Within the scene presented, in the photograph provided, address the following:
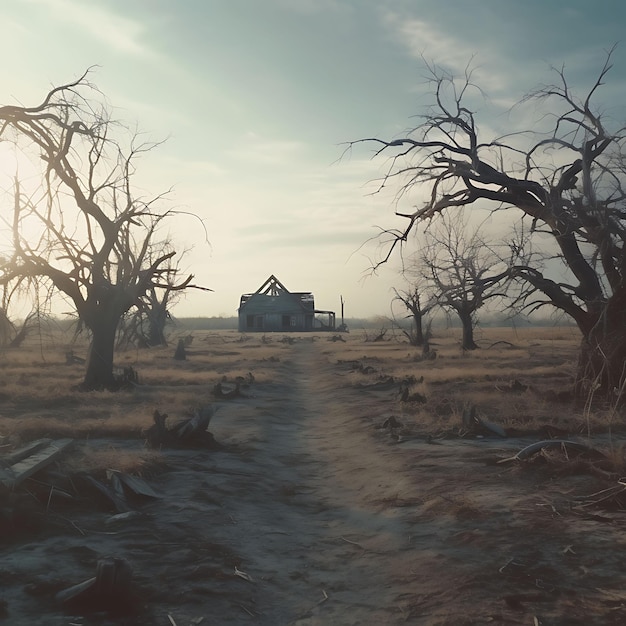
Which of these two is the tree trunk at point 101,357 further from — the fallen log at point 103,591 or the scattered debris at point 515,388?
the fallen log at point 103,591

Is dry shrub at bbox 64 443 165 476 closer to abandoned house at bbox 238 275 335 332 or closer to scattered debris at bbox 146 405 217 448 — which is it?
scattered debris at bbox 146 405 217 448

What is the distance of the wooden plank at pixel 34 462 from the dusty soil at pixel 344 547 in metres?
0.46

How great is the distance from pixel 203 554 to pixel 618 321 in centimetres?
1136

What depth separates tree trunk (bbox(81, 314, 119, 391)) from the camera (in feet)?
64.2

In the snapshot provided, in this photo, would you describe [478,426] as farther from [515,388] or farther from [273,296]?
[273,296]

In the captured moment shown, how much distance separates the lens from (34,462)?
7.61m

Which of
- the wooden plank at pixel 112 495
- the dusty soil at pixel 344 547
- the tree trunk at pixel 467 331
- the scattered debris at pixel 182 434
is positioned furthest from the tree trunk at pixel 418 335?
the wooden plank at pixel 112 495

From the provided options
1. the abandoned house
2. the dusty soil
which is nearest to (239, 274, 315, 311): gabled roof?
the abandoned house

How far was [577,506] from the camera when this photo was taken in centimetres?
696

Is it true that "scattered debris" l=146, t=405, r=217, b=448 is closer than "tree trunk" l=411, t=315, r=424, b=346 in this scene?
Yes

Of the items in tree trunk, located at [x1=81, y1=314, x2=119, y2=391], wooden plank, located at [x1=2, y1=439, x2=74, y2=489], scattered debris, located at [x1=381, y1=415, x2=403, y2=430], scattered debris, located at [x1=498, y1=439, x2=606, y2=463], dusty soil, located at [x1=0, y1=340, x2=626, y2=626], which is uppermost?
tree trunk, located at [x1=81, y1=314, x2=119, y2=391]

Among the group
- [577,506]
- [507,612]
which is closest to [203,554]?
[507,612]

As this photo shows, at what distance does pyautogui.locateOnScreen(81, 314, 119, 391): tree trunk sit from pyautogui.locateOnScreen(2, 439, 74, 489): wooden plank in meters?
10.4

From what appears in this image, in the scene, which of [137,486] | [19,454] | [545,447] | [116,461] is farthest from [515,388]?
[19,454]
